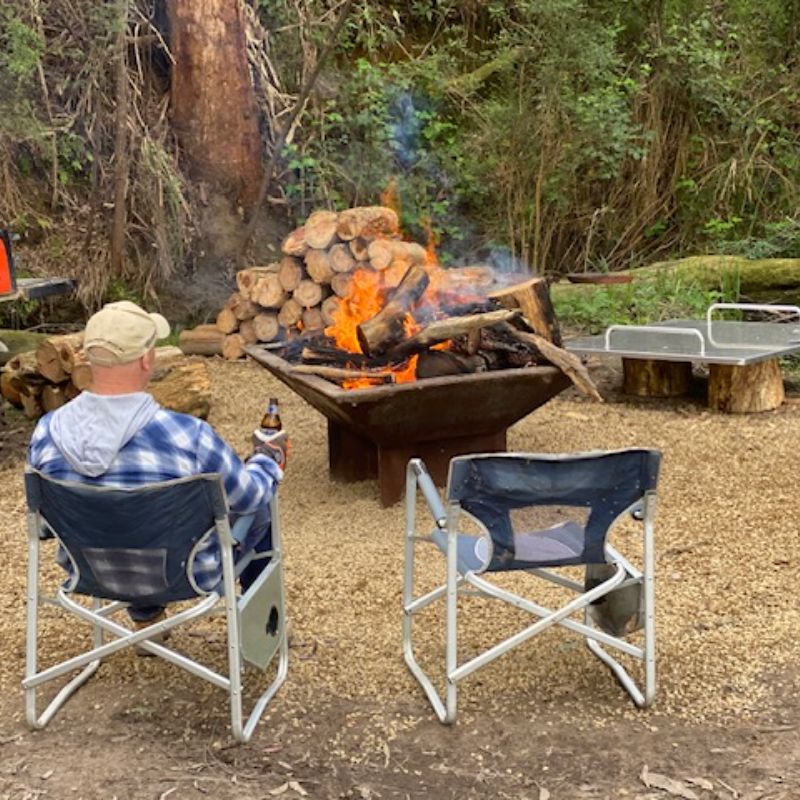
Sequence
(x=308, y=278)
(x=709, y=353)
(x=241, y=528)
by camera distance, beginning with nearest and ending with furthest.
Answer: (x=241, y=528), (x=709, y=353), (x=308, y=278)

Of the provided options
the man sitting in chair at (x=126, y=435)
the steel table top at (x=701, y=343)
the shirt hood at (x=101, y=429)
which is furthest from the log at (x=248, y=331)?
the shirt hood at (x=101, y=429)

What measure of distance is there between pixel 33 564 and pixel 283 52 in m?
8.41

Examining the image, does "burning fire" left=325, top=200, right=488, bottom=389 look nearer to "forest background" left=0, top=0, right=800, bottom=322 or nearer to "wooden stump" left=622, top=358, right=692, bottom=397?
"wooden stump" left=622, top=358, right=692, bottom=397

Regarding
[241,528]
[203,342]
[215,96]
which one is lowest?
[203,342]

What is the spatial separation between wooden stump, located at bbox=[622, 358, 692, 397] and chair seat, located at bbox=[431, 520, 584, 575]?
4125mm

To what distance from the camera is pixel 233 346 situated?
28.5 ft

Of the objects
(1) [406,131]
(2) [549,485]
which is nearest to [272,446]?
(2) [549,485]

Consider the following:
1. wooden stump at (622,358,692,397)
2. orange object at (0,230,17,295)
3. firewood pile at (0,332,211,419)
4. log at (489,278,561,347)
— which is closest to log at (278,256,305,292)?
firewood pile at (0,332,211,419)

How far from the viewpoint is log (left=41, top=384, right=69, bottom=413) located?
6.82m

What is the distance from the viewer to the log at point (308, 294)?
26.4ft

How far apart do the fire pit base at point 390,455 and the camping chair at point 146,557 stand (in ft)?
6.01

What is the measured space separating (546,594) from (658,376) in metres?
3.48

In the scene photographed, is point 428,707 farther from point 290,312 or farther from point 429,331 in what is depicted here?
point 290,312

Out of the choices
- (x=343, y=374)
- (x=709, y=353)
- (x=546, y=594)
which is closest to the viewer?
(x=546, y=594)
